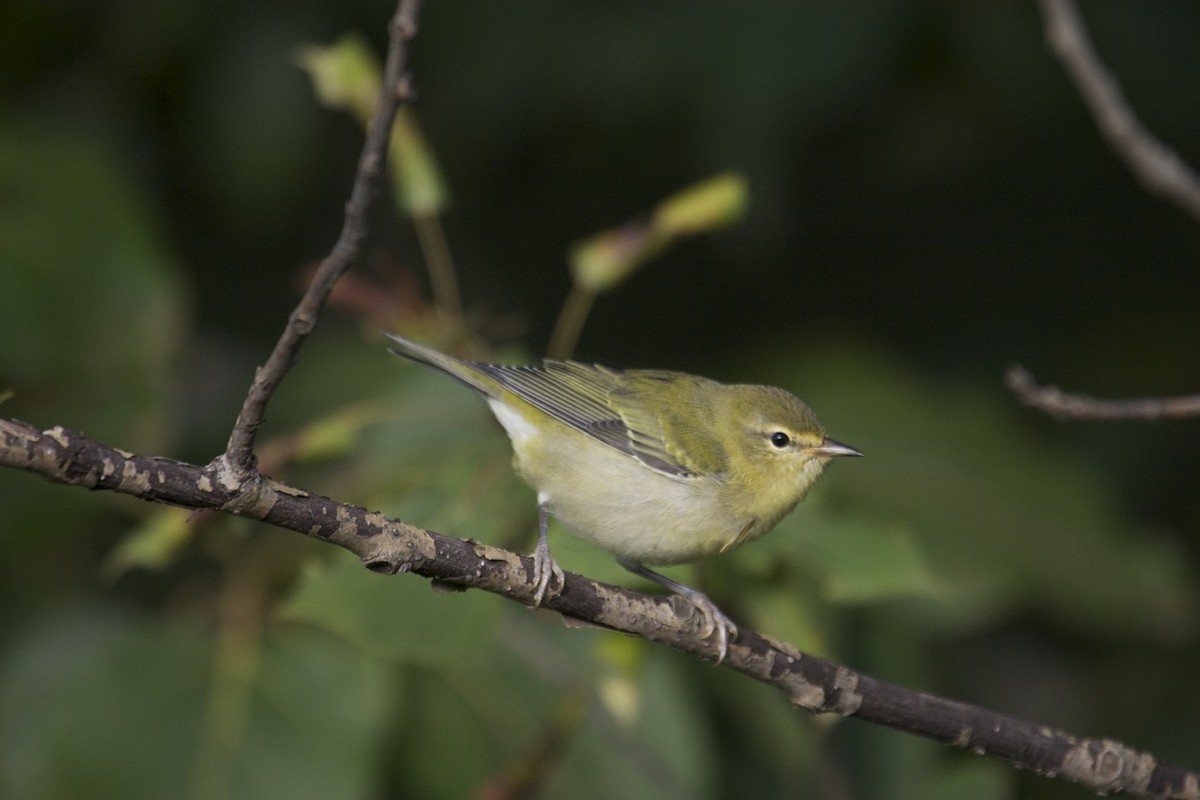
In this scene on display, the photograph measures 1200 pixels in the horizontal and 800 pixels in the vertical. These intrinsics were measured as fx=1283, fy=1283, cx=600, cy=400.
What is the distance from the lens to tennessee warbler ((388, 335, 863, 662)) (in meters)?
3.04

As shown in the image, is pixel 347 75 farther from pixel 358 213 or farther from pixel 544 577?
pixel 358 213

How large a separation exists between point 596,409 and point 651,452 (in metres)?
0.24

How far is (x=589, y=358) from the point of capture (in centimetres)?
570

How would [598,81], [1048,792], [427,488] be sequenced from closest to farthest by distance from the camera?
[427,488] < [598,81] < [1048,792]

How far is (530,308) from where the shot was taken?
229 inches

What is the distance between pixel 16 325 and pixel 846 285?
3.45 metres

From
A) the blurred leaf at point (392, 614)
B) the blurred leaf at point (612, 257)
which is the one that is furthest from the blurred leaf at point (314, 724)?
the blurred leaf at point (612, 257)

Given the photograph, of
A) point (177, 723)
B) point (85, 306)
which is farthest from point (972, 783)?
point (85, 306)

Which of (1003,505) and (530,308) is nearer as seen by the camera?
(1003,505)

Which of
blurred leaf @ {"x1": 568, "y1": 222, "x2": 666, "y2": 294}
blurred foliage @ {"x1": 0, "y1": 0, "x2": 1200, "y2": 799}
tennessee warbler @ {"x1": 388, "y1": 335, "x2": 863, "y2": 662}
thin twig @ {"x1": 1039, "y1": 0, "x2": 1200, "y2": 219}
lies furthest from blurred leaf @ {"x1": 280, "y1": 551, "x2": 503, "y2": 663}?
thin twig @ {"x1": 1039, "y1": 0, "x2": 1200, "y2": 219}

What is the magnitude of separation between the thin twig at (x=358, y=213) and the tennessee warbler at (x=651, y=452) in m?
1.20

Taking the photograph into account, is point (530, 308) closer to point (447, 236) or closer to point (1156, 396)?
point (447, 236)

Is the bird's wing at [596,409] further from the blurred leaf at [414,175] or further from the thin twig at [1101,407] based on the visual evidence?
the thin twig at [1101,407]

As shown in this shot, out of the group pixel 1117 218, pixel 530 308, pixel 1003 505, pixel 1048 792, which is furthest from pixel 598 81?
pixel 1048 792
